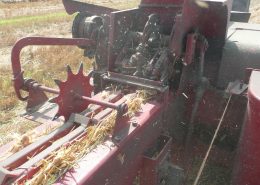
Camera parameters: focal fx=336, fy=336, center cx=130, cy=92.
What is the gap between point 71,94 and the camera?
9.57 feet

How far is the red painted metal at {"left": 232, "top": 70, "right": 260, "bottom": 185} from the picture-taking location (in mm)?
2672

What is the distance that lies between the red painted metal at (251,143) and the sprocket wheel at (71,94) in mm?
1442

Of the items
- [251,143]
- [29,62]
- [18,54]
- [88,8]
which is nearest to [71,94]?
[18,54]

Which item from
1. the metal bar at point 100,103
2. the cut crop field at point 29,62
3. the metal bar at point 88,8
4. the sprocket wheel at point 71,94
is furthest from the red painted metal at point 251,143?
the metal bar at point 88,8

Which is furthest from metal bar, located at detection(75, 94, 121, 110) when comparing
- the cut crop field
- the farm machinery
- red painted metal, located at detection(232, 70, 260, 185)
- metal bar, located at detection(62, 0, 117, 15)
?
metal bar, located at detection(62, 0, 117, 15)

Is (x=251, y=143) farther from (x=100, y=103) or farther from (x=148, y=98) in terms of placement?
(x=100, y=103)

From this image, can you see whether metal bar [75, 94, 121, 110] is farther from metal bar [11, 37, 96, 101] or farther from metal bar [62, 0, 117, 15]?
metal bar [62, 0, 117, 15]

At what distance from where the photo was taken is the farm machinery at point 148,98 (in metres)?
2.55

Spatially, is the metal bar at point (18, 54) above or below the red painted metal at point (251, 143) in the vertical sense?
above

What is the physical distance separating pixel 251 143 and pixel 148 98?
1105 mm

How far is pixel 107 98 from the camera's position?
343 centimetres

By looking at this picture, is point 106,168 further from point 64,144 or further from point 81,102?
point 81,102

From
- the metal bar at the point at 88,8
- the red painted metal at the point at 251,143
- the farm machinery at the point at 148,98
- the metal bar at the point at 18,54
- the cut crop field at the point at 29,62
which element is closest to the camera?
the farm machinery at the point at 148,98

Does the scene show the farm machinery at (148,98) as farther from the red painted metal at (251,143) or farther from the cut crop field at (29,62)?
the cut crop field at (29,62)
